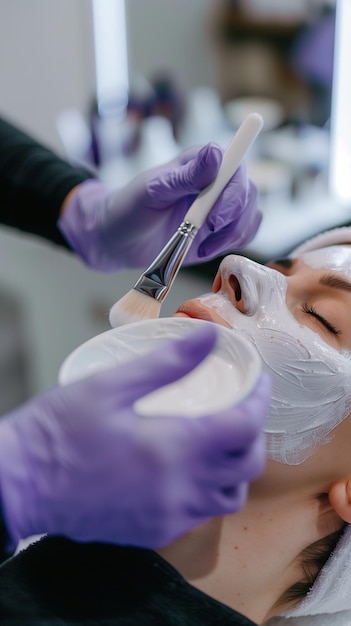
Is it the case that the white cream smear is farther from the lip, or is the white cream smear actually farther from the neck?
the neck

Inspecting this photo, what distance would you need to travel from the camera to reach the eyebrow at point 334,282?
0.92m

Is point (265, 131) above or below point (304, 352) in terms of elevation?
above

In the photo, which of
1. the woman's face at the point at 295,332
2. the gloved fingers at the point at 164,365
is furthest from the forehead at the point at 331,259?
the gloved fingers at the point at 164,365

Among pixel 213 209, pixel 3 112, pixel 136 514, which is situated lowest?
pixel 136 514

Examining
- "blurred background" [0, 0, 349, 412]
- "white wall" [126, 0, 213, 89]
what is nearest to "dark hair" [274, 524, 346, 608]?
"blurred background" [0, 0, 349, 412]

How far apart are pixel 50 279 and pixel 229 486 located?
165cm

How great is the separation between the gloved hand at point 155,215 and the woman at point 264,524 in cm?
17

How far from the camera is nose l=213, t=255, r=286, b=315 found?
2.92 ft

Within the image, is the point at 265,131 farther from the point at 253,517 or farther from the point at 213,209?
the point at 253,517

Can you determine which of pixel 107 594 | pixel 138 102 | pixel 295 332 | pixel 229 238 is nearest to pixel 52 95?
pixel 138 102

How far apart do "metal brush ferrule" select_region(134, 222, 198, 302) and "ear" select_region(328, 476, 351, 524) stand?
365 millimetres

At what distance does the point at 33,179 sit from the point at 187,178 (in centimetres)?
49

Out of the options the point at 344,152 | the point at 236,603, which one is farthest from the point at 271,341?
the point at 344,152

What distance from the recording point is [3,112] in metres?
2.43
